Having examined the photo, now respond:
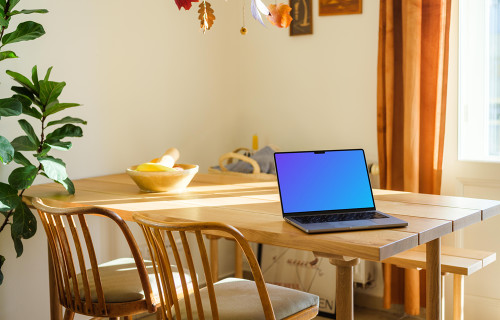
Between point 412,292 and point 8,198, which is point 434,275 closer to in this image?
point 412,292

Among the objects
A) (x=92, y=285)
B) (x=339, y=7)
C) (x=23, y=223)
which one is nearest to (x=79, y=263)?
(x=92, y=285)

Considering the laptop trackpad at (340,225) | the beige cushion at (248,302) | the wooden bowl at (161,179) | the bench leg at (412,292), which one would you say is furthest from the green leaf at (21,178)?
the bench leg at (412,292)

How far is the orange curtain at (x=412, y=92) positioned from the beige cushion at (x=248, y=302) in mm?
1306

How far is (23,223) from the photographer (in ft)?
7.78

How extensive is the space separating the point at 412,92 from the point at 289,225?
1.49 metres

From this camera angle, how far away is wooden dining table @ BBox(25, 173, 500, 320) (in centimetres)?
167

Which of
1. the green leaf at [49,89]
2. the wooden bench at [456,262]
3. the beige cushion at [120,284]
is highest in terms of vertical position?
the green leaf at [49,89]

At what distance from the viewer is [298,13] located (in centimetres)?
360

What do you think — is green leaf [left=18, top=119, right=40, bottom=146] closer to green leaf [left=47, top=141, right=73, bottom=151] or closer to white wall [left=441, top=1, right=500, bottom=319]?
green leaf [left=47, top=141, right=73, bottom=151]

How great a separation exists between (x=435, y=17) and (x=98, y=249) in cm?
200

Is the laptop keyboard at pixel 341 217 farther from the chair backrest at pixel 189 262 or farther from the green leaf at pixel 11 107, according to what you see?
the green leaf at pixel 11 107

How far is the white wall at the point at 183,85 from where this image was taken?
2.90 metres

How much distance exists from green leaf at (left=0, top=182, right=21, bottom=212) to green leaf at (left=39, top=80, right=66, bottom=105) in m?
0.36

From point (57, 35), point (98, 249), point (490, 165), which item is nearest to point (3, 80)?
point (57, 35)
